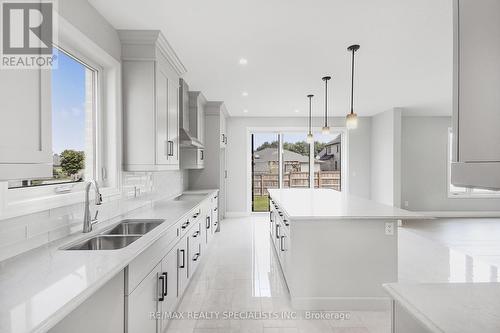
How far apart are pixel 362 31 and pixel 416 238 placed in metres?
4.01

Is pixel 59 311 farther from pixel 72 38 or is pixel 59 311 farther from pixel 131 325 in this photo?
pixel 72 38

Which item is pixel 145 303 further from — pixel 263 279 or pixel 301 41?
pixel 301 41

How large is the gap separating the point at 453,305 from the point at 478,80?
821mm

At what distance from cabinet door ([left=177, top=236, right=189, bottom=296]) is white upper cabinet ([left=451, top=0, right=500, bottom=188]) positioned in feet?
7.62

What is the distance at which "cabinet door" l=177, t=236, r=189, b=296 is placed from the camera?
257cm

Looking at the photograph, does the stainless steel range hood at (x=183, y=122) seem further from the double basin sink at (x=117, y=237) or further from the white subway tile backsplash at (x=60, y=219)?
the double basin sink at (x=117, y=237)

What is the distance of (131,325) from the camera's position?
61.6 inches

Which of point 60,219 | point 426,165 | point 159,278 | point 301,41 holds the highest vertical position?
point 301,41

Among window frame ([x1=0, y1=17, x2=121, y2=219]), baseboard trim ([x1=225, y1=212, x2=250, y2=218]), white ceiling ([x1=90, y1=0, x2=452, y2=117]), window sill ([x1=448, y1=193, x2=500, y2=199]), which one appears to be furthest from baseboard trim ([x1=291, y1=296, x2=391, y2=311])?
window sill ([x1=448, y1=193, x2=500, y2=199])

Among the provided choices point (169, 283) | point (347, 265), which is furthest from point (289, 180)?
point (169, 283)

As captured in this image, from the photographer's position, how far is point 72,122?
2.28m

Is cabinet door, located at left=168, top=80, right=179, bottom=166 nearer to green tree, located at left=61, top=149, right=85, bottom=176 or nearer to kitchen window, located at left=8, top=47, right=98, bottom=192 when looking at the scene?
kitchen window, located at left=8, top=47, right=98, bottom=192

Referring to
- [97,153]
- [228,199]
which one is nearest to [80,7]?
[97,153]

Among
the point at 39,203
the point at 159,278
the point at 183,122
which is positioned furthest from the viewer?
the point at 183,122
